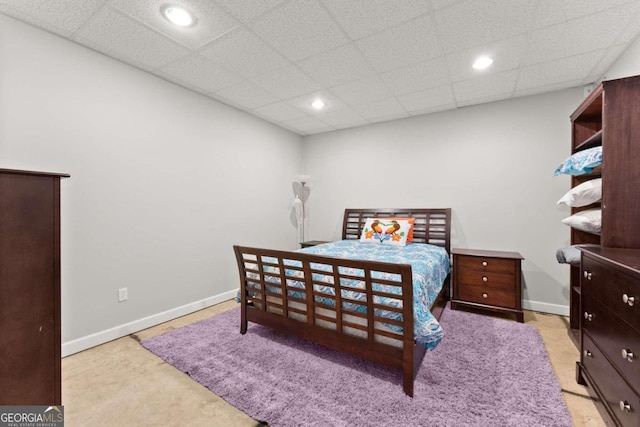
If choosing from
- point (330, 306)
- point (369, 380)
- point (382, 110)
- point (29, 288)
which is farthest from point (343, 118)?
point (29, 288)

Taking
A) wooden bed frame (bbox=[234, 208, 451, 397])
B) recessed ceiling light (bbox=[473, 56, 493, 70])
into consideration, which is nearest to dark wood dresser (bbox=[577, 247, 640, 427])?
wooden bed frame (bbox=[234, 208, 451, 397])

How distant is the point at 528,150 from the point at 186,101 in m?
3.98

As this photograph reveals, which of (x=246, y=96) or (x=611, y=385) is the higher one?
(x=246, y=96)

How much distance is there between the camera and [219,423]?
59.3 inches

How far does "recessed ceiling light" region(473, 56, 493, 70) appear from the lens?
2404 millimetres

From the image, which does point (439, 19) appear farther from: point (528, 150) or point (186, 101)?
point (186, 101)

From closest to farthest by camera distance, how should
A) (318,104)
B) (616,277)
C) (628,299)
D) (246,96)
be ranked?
(628,299) < (616,277) < (246,96) < (318,104)

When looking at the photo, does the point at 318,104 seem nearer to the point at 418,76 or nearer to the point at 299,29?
the point at 418,76

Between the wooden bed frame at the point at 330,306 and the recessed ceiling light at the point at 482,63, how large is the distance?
6.84ft

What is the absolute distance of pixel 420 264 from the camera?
2396 millimetres

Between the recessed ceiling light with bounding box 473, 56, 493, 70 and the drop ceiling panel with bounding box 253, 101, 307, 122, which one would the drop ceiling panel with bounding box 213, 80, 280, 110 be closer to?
the drop ceiling panel with bounding box 253, 101, 307, 122

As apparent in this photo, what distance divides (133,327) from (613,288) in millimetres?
3556

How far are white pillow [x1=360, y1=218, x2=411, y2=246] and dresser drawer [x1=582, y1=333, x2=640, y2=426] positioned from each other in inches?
77.0

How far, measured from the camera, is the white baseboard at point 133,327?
87.7 inches
